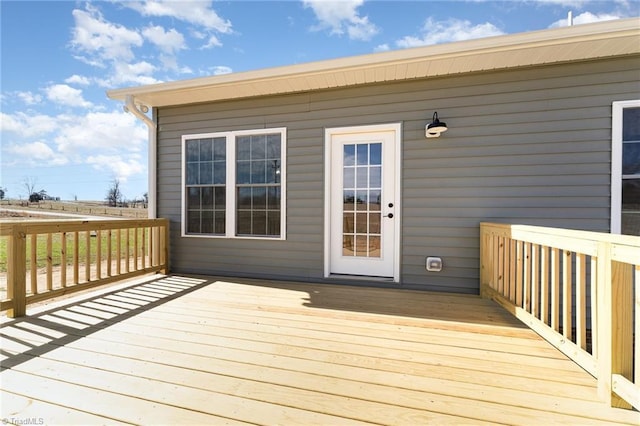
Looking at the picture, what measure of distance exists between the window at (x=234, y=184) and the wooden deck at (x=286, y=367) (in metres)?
1.56

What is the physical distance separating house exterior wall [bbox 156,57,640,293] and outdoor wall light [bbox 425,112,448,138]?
0.26 feet

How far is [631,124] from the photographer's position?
3.03m

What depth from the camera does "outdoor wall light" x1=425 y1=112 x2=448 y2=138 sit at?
10.9 feet

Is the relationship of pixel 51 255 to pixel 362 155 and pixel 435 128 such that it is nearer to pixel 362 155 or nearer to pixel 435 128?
pixel 362 155

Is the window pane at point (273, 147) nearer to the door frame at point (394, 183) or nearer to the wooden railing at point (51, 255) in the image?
the door frame at point (394, 183)

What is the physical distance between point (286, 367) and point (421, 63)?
10.6 ft

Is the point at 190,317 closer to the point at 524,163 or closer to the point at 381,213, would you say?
the point at 381,213

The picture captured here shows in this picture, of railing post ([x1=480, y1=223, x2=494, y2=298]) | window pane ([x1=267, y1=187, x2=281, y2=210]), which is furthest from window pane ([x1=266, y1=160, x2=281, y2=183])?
railing post ([x1=480, y1=223, x2=494, y2=298])

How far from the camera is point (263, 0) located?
462cm

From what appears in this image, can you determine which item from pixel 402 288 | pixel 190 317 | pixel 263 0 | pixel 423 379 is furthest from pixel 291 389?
pixel 263 0

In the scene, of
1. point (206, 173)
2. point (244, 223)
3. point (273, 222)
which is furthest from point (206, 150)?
point (273, 222)

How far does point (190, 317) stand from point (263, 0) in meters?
4.78

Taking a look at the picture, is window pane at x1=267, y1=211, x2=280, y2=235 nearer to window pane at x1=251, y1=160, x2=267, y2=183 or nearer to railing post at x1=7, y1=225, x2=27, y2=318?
window pane at x1=251, y1=160, x2=267, y2=183

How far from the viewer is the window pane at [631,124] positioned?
3.01m
